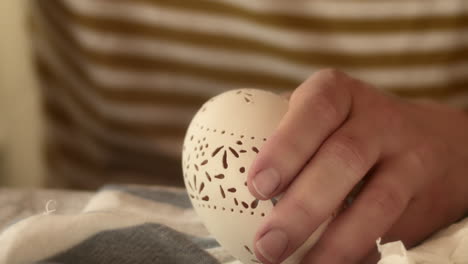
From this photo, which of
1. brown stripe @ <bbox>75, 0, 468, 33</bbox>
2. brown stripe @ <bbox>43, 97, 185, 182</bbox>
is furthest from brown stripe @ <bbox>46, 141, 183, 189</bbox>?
brown stripe @ <bbox>75, 0, 468, 33</bbox>

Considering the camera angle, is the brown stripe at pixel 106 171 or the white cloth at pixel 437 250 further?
the brown stripe at pixel 106 171

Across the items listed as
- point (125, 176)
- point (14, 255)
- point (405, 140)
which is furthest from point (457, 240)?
point (125, 176)

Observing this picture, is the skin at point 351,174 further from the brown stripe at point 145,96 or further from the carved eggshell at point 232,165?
the brown stripe at point 145,96

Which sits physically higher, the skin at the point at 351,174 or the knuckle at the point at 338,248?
the skin at the point at 351,174

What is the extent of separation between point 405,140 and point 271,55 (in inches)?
15.7

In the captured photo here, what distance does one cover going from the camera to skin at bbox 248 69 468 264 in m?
0.31

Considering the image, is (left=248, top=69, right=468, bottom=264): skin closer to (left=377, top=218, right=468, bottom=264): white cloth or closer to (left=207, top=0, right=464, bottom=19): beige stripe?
(left=377, top=218, right=468, bottom=264): white cloth

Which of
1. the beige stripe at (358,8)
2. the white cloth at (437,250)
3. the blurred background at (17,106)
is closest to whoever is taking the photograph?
→ the white cloth at (437,250)

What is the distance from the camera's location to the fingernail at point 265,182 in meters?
0.30

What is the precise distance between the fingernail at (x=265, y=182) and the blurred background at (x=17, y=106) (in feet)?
2.16

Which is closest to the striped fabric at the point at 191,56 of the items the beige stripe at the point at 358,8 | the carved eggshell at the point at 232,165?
the beige stripe at the point at 358,8

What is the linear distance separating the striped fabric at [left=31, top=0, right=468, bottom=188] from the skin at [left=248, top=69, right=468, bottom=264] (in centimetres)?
32

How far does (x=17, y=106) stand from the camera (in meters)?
0.97

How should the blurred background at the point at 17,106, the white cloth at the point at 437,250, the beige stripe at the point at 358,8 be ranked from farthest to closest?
1. the blurred background at the point at 17,106
2. the beige stripe at the point at 358,8
3. the white cloth at the point at 437,250
